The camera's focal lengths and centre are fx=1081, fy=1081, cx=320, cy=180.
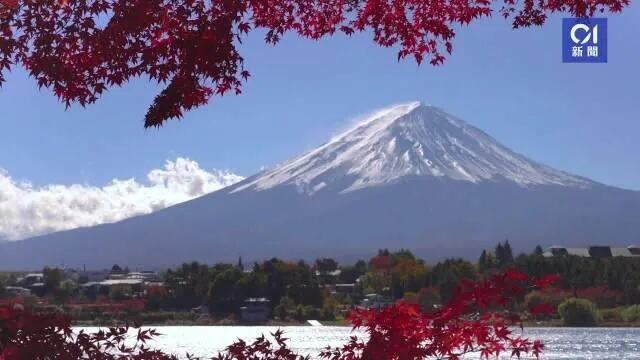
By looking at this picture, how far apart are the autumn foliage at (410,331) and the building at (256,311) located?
258 ft

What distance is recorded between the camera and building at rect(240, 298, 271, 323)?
85000mm

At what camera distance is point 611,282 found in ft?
281

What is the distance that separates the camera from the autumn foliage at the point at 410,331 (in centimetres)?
635

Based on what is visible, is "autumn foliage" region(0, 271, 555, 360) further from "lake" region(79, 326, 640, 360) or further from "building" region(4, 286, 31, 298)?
"building" region(4, 286, 31, 298)

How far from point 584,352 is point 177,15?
159 ft

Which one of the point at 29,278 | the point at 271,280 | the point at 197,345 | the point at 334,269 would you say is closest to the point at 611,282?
the point at 271,280

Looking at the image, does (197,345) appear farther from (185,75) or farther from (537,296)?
(185,75)

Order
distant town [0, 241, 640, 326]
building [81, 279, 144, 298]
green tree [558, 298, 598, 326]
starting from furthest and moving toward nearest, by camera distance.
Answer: building [81, 279, 144, 298]
distant town [0, 241, 640, 326]
green tree [558, 298, 598, 326]

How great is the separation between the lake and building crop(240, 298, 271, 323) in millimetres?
788

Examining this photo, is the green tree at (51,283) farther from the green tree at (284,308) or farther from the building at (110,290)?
the green tree at (284,308)

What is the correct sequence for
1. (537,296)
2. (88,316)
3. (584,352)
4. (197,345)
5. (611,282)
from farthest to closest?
(88,316), (611,282), (537,296), (197,345), (584,352)

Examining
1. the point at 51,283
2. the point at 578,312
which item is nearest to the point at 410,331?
the point at 578,312

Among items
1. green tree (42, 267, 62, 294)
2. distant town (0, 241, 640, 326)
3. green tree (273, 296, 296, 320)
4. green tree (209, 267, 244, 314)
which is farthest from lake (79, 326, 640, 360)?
green tree (42, 267, 62, 294)

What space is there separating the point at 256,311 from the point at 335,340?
17.4 m
